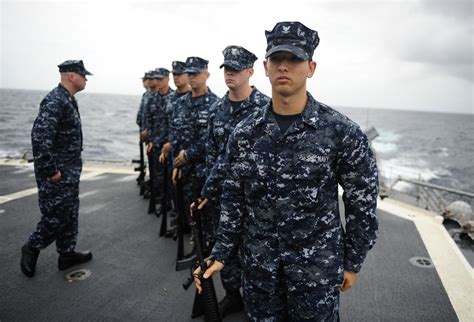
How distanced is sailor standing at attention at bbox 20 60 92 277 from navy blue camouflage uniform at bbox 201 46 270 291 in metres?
1.70

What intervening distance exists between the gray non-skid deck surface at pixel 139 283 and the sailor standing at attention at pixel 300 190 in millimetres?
1578

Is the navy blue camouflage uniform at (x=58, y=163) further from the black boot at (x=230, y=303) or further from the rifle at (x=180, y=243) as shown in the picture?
the black boot at (x=230, y=303)

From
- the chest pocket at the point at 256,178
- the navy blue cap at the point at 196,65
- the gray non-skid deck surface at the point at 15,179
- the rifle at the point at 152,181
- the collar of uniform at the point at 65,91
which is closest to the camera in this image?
the chest pocket at the point at 256,178

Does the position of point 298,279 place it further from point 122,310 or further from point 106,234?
point 106,234

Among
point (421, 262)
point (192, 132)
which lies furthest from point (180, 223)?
point (421, 262)

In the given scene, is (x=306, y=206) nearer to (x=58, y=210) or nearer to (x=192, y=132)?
(x=192, y=132)

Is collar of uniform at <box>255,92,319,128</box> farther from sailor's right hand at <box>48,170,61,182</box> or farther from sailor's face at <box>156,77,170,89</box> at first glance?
sailor's face at <box>156,77,170,89</box>

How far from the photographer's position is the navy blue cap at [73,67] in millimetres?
3795

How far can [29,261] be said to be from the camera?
12.8 feet

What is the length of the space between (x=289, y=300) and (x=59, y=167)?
10.3ft

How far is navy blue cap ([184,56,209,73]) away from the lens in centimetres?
434

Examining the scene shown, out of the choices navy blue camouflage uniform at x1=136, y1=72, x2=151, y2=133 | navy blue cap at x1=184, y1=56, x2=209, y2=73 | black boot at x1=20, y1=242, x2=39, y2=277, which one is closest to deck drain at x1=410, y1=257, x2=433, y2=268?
navy blue cap at x1=184, y1=56, x2=209, y2=73

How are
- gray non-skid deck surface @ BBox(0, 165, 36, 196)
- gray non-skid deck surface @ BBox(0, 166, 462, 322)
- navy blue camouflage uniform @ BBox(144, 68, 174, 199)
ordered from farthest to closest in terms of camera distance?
gray non-skid deck surface @ BBox(0, 165, 36, 196) < navy blue camouflage uniform @ BBox(144, 68, 174, 199) < gray non-skid deck surface @ BBox(0, 166, 462, 322)

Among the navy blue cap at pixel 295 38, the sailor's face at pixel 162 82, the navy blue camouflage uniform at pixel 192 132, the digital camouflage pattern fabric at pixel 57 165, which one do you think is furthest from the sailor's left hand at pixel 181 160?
the sailor's face at pixel 162 82
